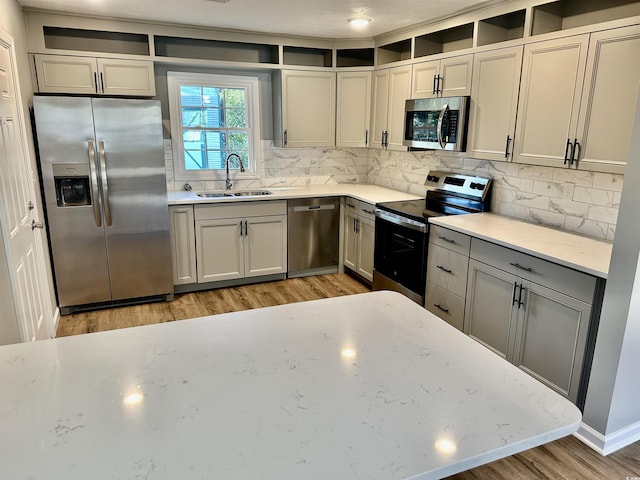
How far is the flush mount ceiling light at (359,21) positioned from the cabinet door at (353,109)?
2.21ft

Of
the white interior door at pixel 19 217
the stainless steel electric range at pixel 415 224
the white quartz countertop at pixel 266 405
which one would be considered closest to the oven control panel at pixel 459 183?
the stainless steel electric range at pixel 415 224

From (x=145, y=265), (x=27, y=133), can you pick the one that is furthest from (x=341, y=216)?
(x=27, y=133)

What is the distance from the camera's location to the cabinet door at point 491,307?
2672mm

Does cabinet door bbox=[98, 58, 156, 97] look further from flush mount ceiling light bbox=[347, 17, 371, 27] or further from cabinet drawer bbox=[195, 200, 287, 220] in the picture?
flush mount ceiling light bbox=[347, 17, 371, 27]

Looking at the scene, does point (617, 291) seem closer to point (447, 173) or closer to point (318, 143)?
point (447, 173)

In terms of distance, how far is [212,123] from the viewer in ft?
14.9

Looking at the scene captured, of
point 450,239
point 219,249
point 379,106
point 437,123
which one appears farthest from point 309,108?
point 450,239

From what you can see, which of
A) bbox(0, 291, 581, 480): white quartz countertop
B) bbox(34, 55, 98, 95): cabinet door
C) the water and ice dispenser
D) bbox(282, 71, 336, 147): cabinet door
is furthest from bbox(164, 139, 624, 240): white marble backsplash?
bbox(0, 291, 581, 480): white quartz countertop

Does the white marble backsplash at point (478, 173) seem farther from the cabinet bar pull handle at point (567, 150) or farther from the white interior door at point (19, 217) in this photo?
the white interior door at point (19, 217)

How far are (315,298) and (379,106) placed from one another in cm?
196

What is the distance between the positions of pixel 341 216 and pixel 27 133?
2749mm

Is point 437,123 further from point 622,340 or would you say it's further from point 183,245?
point 183,245

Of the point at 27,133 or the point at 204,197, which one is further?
the point at 204,197

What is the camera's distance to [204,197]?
4133mm
